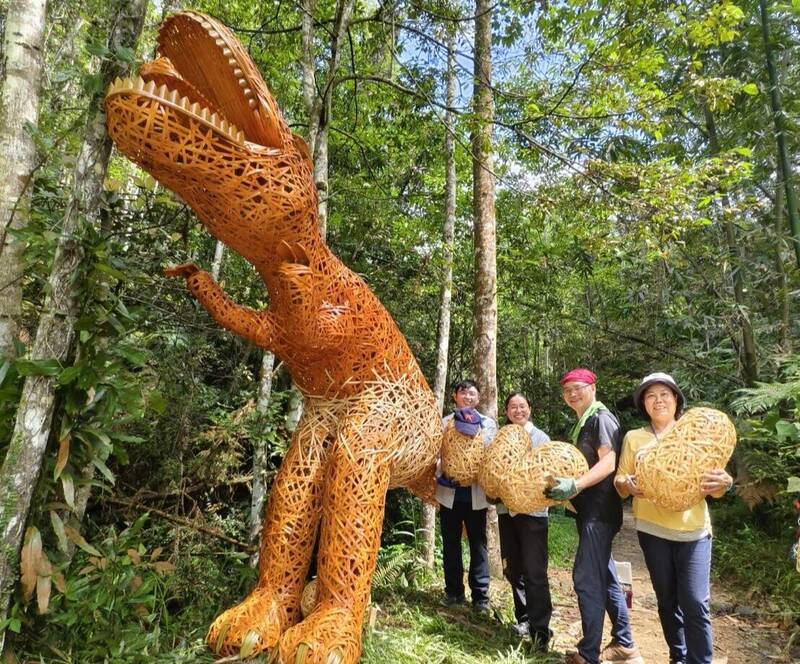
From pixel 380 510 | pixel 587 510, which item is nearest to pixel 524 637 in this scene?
pixel 587 510

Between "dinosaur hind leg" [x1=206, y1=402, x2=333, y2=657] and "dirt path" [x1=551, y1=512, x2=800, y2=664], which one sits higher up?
"dinosaur hind leg" [x1=206, y1=402, x2=333, y2=657]

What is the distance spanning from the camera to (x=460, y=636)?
10.6 ft

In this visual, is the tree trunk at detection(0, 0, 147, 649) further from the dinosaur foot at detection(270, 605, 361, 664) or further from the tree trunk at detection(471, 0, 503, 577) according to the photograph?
the tree trunk at detection(471, 0, 503, 577)

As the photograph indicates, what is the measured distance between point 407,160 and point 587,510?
5.42 metres

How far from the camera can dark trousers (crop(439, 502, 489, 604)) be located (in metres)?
3.79

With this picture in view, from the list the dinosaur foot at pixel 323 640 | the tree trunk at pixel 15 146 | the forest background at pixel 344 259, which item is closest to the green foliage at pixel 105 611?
the forest background at pixel 344 259

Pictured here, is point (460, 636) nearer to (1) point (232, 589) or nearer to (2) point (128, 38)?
(1) point (232, 589)

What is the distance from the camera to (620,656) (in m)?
3.21

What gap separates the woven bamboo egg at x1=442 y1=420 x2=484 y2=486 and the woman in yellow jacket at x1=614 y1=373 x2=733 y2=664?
32.4 inches

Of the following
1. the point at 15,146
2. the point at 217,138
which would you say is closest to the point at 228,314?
the point at 217,138

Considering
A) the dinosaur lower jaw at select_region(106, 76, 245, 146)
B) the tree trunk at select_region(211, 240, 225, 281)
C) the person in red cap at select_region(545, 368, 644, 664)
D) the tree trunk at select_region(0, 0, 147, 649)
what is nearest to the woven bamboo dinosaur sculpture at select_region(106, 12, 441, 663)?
the dinosaur lower jaw at select_region(106, 76, 245, 146)

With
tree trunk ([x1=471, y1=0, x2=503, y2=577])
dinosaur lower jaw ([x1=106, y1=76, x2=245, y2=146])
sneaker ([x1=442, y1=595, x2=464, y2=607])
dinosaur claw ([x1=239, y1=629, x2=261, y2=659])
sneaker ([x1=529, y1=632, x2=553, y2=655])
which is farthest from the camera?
tree trunk ([x1=471, y1=0, x2=503, y2=577])

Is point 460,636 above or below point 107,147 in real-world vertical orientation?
below

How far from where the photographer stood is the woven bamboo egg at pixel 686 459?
243 cm
